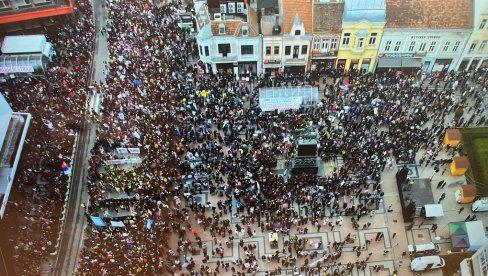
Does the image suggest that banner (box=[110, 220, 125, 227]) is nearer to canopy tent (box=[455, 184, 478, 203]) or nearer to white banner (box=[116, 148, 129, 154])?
white banner (box=[116, 148, 129, 154])

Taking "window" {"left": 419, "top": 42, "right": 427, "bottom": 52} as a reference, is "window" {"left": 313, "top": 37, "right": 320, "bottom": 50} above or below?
above

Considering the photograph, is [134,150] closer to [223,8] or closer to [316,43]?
[223,8]

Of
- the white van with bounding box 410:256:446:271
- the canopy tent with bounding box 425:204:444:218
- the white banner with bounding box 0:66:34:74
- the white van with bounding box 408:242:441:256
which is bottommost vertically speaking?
the white van with bounding box 410:256:446:271

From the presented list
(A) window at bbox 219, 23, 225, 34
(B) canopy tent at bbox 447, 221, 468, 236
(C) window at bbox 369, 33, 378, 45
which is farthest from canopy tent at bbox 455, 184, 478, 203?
(A) window at bbox 219, 23, 225, 34

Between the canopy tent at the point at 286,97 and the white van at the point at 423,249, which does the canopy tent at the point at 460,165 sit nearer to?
the white van at the point at 423,249

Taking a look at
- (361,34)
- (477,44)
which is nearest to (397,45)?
(361,34)

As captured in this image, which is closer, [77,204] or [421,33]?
[77,204]
